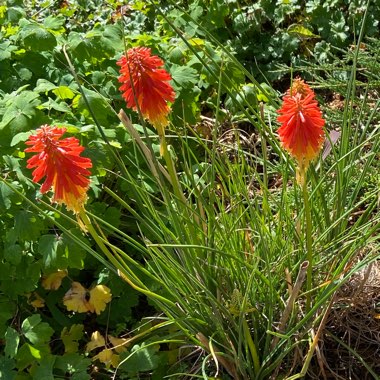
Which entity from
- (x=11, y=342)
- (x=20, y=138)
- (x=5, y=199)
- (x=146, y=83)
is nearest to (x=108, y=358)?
(x=11, y=342)

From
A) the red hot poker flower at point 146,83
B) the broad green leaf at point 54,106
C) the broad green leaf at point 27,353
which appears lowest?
the broad green leaf at point 27,353

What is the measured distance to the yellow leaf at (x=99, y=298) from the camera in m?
2.50

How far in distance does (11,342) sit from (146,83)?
102 cm

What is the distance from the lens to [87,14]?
4.62 metres

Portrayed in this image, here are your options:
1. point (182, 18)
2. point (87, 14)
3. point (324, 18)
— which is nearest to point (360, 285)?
point (182, 18)

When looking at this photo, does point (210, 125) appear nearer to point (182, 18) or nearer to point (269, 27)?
point (182, 18)

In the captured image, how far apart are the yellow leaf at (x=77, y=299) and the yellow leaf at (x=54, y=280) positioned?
0.05 metres

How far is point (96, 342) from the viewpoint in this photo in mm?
2492

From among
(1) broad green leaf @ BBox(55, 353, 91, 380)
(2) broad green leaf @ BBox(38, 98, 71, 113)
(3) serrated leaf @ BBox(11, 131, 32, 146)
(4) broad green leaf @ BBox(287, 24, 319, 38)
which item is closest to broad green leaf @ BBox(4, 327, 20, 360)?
(1) broad green leaf @ BBox(55, 353, 91, 380)

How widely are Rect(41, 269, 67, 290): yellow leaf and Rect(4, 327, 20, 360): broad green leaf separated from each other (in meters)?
0.26

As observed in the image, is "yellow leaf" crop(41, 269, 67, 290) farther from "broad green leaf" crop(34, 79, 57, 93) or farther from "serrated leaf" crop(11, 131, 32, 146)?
"broad green leaf" crop(34, 79, 57, 93)

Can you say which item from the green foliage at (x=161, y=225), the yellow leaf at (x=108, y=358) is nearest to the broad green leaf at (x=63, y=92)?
the green foliage at (x=161, y=225)

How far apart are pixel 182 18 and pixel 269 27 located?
79 centimetres

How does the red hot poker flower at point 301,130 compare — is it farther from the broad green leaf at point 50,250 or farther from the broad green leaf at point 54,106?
the broad green leaf at point 54,106
